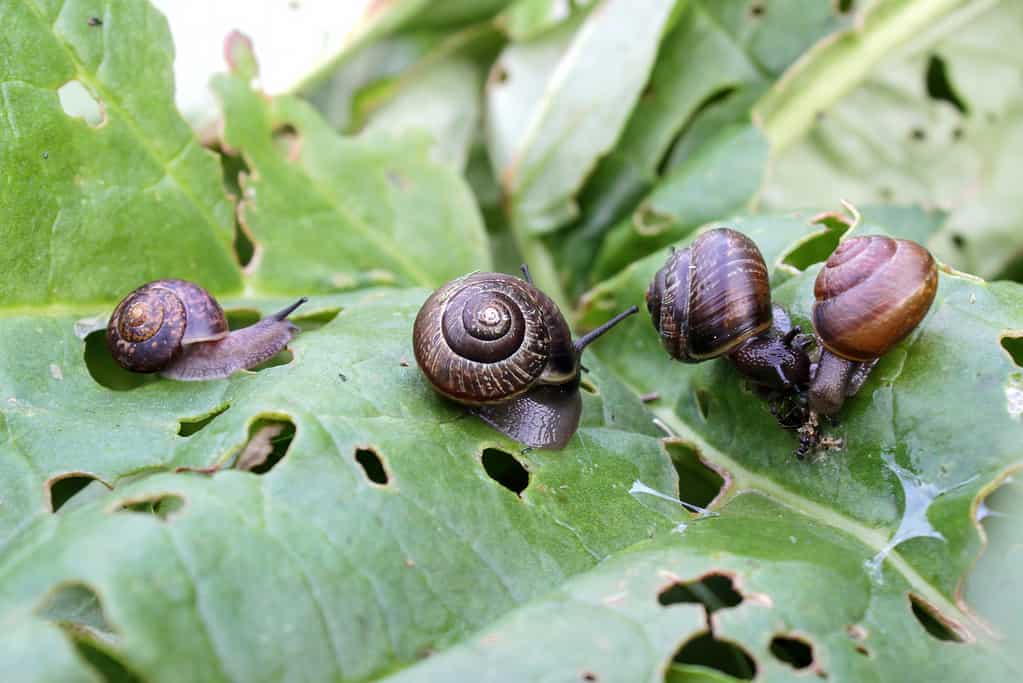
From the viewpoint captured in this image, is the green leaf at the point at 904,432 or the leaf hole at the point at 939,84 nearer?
the green leaf at the point at 904,432

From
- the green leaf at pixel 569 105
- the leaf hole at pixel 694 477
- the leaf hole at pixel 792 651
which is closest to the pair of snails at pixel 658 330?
the leaf hole at pixel 694 477

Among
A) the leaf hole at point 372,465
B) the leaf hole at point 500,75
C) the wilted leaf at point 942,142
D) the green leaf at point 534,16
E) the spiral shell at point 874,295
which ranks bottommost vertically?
the wilted leaf at point 942,142

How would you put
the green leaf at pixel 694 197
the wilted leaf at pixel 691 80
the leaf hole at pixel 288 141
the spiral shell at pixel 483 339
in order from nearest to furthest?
the spiral shell at pixel 483 339
the leaf hole at pixel 288 141
the green leaf at pixel 694 197
the wilted leaf at pixel 691 80

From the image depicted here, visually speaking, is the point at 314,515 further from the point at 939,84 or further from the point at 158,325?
the point at 939,84

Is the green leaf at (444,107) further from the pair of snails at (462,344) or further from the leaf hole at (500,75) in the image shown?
the pair of snails at (462,344)

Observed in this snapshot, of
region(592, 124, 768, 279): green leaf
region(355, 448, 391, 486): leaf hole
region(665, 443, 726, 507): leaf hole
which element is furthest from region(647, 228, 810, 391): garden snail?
region(355, 448, 391, 486): leaf hole

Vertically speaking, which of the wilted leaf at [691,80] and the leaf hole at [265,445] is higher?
the leaf hole at [265,445]

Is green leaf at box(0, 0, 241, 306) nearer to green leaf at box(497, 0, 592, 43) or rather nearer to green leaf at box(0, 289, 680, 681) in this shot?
green leaf at box(0, 289, 680, 681)
